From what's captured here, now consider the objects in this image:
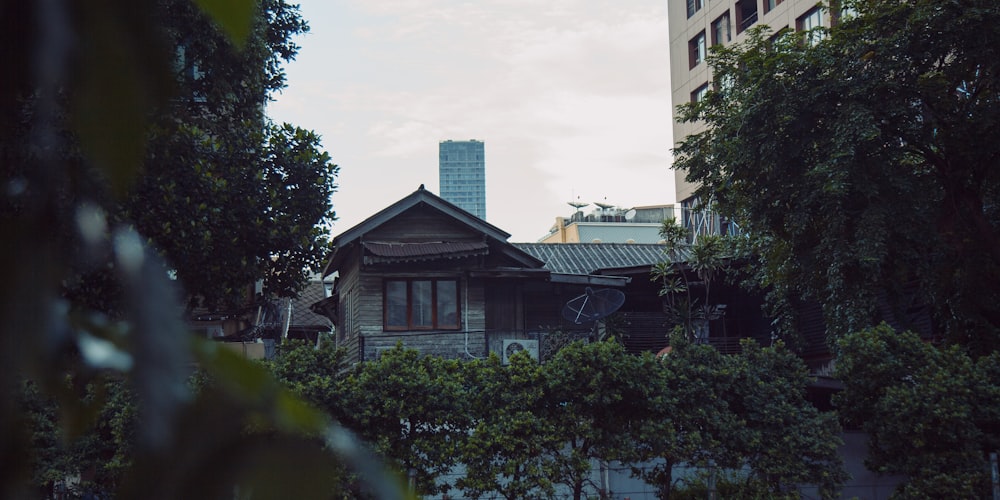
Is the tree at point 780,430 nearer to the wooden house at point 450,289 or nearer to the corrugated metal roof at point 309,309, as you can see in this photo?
the wooden house at point 450,289

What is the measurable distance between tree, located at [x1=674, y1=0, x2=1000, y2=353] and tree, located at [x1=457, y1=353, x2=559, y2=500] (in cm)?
590

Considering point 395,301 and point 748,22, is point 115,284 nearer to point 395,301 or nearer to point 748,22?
point 395,301

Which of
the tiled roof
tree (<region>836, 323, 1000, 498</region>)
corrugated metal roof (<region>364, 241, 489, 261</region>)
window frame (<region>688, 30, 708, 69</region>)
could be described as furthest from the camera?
window frame (<region>688, 30, 708, 69</region>)

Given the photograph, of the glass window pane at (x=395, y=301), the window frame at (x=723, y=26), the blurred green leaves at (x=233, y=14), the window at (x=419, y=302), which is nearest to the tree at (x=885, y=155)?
the window at (x=419, y=302)

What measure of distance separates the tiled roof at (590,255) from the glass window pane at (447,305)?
13.7ft

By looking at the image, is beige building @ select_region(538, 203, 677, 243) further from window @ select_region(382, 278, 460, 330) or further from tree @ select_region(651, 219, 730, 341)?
window @ select_region(382, 278, 460, 330)

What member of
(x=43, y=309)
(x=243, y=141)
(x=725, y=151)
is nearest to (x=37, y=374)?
(x=43, y=309)

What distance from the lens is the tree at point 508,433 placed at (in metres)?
10.5

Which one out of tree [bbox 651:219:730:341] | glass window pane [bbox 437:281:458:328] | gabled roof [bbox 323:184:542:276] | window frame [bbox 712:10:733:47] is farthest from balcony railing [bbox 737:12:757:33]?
glass window pane [bbox 437:281:458:328]

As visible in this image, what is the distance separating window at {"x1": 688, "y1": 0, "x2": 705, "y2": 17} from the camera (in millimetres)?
36219

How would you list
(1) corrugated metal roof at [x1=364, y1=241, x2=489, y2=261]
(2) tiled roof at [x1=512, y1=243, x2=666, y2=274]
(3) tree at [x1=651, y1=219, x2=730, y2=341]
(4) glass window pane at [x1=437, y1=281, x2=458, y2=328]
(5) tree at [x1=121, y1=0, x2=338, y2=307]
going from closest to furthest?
(5) tree at [x1=121, y1=0, x2=338, y2=307]
(1) corrugated metal roof at [x1=364, y1=241, x2=489, y2=261]
(4) glass window pane at [x1=437, y1=281, x2=458, y2=328]
(3) tree at [x1=651, y1=219, x2=730, y2=341]
(2) tiled roof at [x1=512, y1=243, x2=666, y2=274]

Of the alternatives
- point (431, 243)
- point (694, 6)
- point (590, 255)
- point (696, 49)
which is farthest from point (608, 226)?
point (431, 243)

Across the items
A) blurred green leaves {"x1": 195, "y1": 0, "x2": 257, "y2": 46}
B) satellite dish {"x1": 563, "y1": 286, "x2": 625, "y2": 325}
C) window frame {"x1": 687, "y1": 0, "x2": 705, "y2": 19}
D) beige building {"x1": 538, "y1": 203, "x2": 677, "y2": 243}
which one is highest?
window frame {"x1": 687, "y1": 0, "x2": 705, "y2": 19}

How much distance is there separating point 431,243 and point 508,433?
9.30 meters
